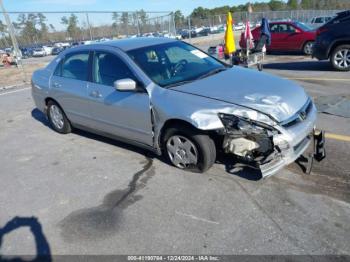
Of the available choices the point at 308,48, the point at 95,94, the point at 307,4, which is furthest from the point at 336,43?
the point at 307,4

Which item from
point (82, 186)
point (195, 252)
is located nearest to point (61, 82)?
point (82, 186)

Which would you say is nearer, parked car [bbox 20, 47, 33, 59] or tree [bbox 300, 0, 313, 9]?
parked car [bbox 20, 47, 33, 59]

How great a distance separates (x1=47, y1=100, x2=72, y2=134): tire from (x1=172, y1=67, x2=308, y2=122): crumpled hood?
2801mm

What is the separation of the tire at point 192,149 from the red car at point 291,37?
10.9m

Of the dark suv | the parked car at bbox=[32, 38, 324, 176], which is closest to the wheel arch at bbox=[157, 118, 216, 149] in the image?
the parked car at bbox=[32, 38, 324, 176]

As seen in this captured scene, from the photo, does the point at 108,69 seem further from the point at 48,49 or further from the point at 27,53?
the point at 48,49

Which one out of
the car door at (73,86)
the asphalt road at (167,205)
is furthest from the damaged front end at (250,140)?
the car door at (73,86)

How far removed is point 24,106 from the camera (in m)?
9.05

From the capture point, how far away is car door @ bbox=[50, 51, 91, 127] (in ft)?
16.8

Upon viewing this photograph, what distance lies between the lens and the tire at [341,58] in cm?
945

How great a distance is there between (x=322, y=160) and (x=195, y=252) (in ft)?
7.31

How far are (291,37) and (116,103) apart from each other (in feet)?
40.5

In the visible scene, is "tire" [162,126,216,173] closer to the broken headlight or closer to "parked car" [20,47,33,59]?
the broken headlight

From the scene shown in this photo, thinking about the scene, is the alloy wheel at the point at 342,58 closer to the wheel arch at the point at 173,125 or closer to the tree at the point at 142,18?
the wheel arch at the point at 173,125
